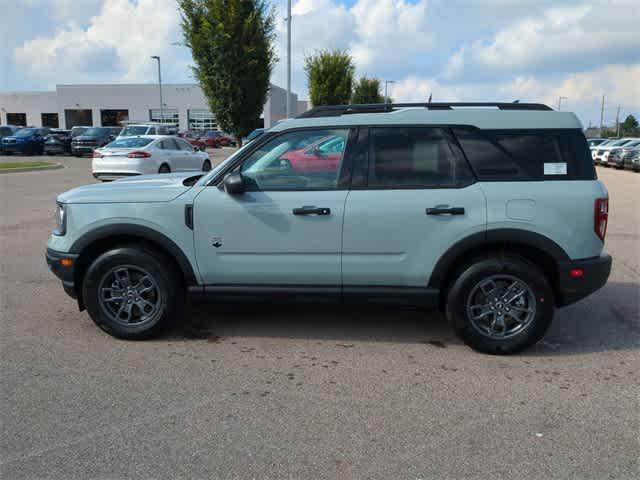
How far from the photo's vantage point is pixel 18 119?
7931 cm

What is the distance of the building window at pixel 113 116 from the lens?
246 feet

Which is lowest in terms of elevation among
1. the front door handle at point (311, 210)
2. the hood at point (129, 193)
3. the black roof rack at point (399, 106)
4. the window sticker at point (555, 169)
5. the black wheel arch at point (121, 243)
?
the black wheel arch at point (121, 243)

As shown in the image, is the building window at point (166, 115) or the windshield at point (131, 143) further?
the building window at point (166, 115)

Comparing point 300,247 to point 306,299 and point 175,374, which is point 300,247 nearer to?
point 306,299

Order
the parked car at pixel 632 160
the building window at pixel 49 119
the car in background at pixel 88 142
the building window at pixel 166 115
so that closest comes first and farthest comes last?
the parked car at pixel 632 160, the car in background at pixel 88 142, the building window at pixel 166 115, the building window at pixel 49 119

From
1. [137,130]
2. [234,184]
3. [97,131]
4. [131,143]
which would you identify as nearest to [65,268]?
[234,184]

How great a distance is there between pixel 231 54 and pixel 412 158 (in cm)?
1604

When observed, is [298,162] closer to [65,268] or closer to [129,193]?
[129,193]

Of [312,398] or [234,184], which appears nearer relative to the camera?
[312,398]

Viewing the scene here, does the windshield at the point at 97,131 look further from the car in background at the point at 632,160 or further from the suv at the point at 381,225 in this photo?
the suv at the point at 381,225

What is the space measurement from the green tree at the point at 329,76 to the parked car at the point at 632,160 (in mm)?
18925

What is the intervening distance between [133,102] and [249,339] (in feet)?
248

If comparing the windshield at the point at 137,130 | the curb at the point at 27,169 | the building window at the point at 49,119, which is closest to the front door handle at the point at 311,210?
the curb at the point at 27,169

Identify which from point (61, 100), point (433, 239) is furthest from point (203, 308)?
point (61, 100)
